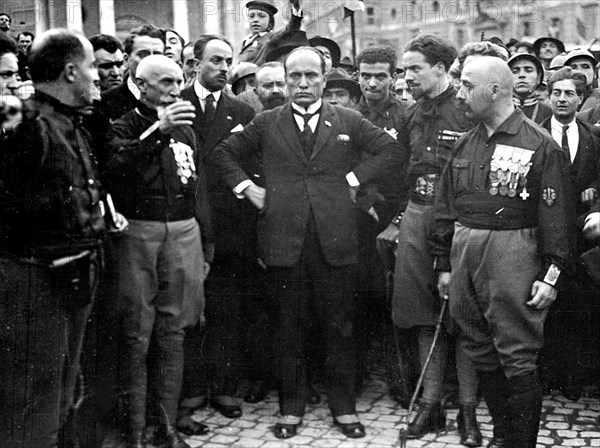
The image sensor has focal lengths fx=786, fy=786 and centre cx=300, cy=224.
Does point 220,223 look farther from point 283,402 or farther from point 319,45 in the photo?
point 319,45

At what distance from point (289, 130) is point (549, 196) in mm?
1747

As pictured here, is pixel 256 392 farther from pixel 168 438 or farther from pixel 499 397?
pixel 499 397

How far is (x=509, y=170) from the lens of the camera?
14.4ft

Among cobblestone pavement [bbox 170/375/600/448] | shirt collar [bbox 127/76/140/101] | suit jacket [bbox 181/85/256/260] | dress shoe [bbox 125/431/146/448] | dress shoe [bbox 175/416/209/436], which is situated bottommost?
cobblestone pavement [bbox 170/375/600/448]

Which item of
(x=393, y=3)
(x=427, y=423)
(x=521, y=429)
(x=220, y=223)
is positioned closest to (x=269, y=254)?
(x=220, y=223)

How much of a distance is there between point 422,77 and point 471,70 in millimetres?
834

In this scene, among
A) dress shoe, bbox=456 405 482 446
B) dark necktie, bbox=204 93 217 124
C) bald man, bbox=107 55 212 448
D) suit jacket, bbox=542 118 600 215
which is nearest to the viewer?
bald man, bbox=107 55 212 448

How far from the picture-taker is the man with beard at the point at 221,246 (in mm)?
5422

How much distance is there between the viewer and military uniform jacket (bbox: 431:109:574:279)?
431 cm

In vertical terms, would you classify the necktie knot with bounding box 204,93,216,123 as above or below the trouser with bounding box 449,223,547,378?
above

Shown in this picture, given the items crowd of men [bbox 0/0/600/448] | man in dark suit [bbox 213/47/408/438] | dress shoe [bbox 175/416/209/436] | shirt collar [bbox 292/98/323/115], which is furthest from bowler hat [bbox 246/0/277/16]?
dress shoe [bbox 175/416/209/436]

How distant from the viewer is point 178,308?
4.77m

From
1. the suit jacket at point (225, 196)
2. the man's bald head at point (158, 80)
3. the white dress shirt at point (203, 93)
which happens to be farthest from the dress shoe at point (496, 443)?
the white dress shirt at point (203, 93)

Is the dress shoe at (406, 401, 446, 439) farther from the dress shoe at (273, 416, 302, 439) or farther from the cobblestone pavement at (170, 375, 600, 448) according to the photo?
the dress shoe at (273, 416, 302, 439)
